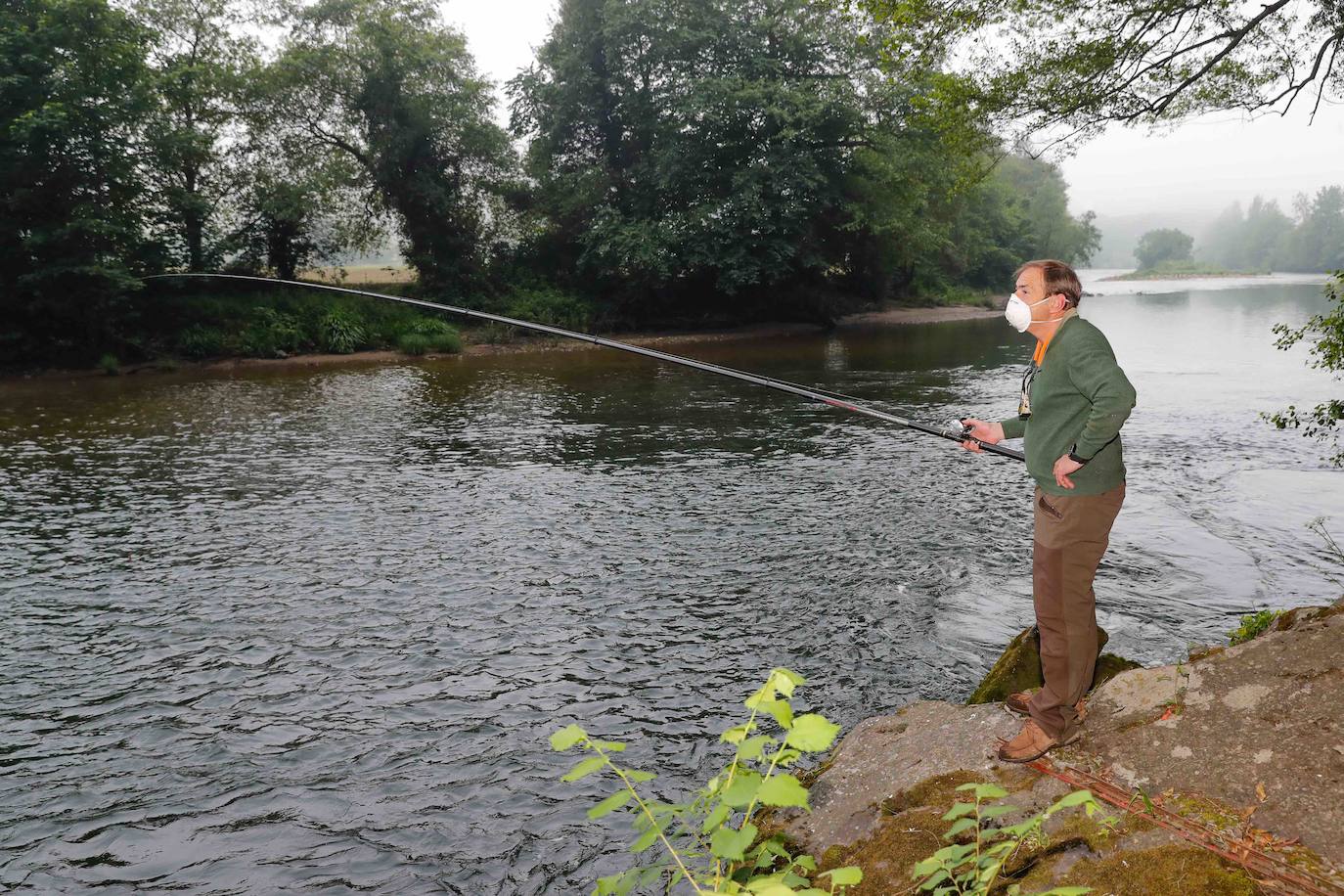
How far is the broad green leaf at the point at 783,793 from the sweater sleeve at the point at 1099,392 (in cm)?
236

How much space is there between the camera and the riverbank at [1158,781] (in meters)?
3.47

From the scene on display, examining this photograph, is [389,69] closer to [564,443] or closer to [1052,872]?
[564,443]

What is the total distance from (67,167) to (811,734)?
1260 inches

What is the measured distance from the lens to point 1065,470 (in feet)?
13.8

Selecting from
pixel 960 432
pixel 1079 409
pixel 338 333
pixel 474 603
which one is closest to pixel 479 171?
pixel 338 333

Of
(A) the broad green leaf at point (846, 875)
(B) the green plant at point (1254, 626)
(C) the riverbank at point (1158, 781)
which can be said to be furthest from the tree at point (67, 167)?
(A) the broad green leaf at point (846, 875)

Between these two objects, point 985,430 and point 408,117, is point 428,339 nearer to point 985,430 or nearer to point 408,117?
point 408,117

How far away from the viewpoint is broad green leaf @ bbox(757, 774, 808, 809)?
2.67 metres

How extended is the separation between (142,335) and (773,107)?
24723 millimetres

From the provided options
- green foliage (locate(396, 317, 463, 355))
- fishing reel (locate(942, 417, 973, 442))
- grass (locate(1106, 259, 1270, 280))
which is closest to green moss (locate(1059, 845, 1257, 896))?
fishing reel (locate(942, 417, 973, 442))

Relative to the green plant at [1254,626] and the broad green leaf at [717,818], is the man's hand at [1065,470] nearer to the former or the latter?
the broad green leaf at [717,818]

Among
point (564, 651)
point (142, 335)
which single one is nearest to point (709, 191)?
point (142, 335)

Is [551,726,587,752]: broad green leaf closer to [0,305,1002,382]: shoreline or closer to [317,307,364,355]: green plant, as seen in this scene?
[0,305,1002,382]: shoreline

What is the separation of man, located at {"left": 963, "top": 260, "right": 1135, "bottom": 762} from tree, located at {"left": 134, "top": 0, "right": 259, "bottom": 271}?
3209 cm
